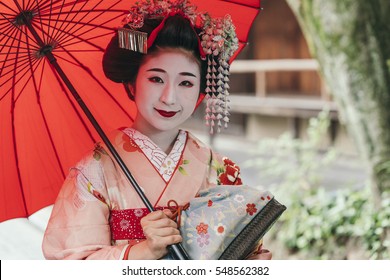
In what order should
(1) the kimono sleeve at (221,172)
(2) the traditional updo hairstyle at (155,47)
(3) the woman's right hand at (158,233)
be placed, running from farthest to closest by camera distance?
1. (1) the kimono sleeve at (221,172)
2. (2) the traditional updo hairstyle at (155,47)
3. (3) the woman's right hand at (158,233)

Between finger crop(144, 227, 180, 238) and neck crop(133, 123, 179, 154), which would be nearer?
finger crop(144, 227, 180, 238)

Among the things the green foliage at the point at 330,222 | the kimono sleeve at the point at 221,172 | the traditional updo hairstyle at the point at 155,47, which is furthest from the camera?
the green foliage at the point at 330,222

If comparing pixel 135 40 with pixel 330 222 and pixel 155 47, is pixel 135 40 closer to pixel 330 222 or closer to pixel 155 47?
pixel 155 47

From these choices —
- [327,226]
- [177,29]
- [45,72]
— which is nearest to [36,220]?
[45,72]

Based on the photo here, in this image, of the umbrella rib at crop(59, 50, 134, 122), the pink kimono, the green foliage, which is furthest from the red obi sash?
the green foliage

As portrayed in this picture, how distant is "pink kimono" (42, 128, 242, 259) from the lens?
1781mm

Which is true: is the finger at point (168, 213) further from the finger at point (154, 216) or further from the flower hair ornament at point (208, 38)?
the flower hair ornament at point (208, 38)

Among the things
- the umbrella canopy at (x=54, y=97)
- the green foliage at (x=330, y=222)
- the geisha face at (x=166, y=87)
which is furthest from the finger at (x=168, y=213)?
the green foliage at (x=330, y=222)

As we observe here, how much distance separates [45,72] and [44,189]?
15.0 inches

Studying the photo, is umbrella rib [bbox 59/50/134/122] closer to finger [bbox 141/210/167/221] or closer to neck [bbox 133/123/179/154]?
neck [bbox 133/123/179/154]

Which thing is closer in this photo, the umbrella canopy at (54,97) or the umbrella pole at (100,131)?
the umbrella pole at (100,131)

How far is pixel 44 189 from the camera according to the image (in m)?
2.06

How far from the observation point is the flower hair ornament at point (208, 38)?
6.08 feet

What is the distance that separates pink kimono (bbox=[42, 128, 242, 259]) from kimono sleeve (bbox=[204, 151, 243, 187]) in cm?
2
